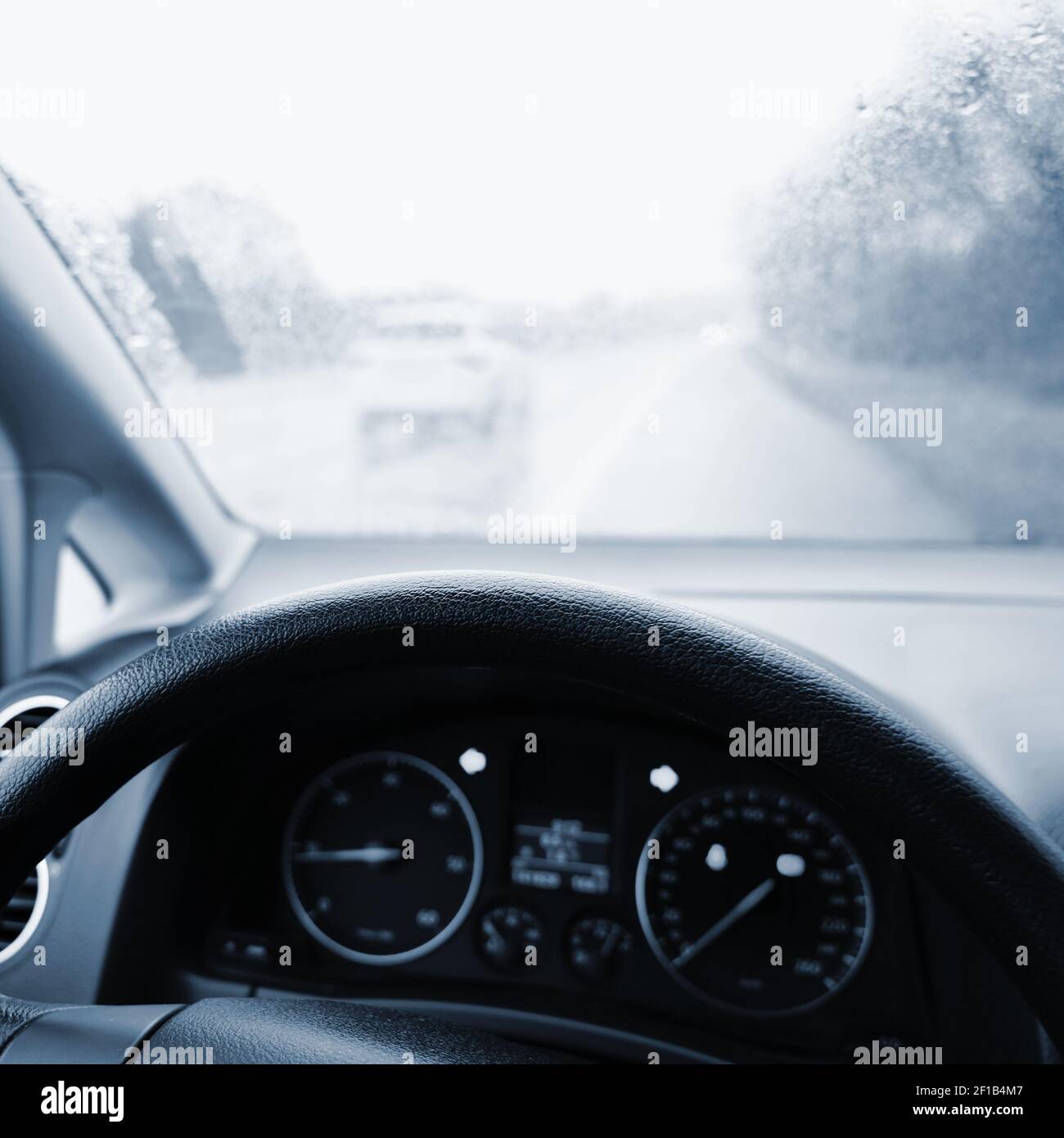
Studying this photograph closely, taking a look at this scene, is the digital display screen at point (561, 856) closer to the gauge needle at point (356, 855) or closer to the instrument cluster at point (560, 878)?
the instrument cluster at point (560, 878)

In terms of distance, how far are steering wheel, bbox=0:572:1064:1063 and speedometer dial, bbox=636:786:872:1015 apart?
0.40 meters

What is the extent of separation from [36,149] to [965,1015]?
1719 mm

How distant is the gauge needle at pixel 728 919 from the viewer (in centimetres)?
128

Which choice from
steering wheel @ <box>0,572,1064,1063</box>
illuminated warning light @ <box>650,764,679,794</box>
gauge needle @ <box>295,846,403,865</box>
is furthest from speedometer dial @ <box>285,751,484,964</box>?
steering wheel @ <box>0,572,1064,1063</box>

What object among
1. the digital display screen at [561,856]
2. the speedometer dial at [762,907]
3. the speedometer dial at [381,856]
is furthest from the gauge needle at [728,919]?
the speedometer dial at [381,856]

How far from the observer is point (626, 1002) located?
1.34 m

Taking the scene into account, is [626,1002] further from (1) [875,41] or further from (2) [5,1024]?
(1) [875,41]

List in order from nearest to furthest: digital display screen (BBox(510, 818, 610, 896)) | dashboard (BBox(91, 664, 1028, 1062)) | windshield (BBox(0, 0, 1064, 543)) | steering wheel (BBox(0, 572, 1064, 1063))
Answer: steering wheel (BBox(0, 572, 1064, 1063)) → dashboard (BBox(91, 664, 1028, 1062)) → digital display screen (BBox(510, 818, 610, 896)) → windshield (BBox(0, 0, 1064, 543))

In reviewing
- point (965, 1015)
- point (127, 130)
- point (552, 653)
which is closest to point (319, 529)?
point (127, 130)

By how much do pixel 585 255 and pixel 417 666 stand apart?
3.46 ft

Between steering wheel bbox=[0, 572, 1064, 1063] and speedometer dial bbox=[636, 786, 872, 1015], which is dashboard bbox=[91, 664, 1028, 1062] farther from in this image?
steering wheel bbox=[0, 572, 1064, 1063]

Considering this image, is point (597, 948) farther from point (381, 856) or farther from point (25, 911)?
point (25, 911)

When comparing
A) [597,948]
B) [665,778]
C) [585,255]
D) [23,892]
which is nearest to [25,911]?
[23,892]

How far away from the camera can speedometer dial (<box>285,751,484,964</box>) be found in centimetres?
142
